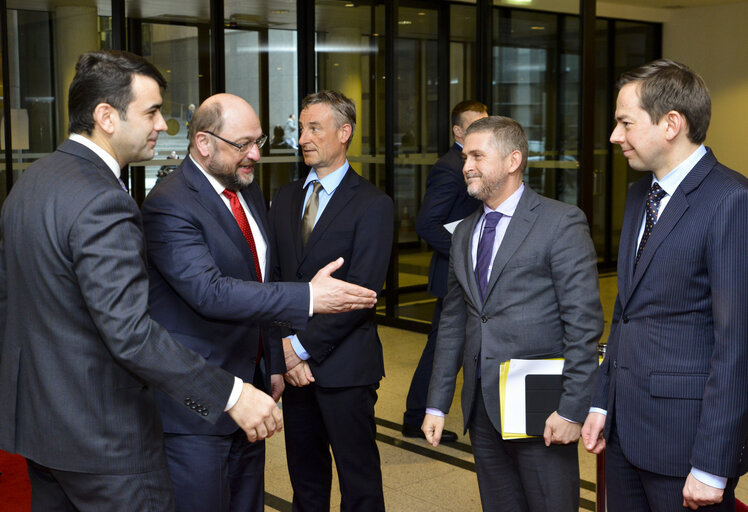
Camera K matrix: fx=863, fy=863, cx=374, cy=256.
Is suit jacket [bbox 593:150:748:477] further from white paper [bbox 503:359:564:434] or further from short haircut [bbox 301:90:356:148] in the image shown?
short haircut [bbox 301:90:356:148]

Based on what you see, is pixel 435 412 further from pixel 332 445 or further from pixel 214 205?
pixel 214 205

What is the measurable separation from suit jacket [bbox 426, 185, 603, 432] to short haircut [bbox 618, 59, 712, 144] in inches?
21.8

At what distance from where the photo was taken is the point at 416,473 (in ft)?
15.0

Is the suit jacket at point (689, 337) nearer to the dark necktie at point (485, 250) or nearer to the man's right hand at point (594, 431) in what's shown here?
the man's right hand at point (594, 431)

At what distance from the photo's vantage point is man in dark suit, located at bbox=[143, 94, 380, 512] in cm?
249

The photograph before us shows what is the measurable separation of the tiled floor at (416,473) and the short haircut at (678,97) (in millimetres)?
2336

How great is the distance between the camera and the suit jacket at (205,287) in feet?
8.13

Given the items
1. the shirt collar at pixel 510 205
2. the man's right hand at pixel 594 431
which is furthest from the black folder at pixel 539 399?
the shirt collar at pixel 510 205

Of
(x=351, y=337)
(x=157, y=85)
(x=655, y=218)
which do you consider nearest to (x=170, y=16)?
(x=351, y=337)

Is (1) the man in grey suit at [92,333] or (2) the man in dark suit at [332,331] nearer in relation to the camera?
(1) the man in grey suit at [92,333]

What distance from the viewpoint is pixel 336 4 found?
8570mm

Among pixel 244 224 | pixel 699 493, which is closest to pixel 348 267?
pixel 244 224

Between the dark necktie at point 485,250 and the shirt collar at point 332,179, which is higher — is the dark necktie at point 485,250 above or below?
below

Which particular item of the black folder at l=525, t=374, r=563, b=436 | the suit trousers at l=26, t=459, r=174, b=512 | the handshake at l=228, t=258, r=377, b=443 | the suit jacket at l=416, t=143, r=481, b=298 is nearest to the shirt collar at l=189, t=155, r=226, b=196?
the handshake at l=228, t=258, r=377, b=443
